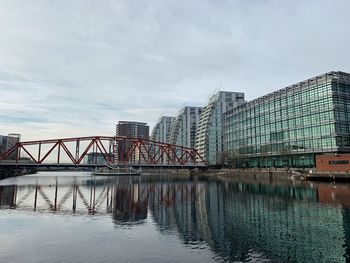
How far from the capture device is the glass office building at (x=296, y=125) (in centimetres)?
11038

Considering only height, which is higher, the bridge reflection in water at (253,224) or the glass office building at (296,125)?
the glass office building at (296,125)

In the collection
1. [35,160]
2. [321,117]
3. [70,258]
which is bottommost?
[70,258]

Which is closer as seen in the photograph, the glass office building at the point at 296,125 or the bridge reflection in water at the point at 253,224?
the bridge reflection in water at the point at 253,224

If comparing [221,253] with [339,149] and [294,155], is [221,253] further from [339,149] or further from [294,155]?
[294,155]

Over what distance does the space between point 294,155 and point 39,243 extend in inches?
4598

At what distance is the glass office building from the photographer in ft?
362

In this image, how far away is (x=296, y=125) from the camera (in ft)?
411

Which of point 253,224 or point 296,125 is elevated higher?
point 296,125

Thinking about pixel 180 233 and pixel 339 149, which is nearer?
pixel 180 233

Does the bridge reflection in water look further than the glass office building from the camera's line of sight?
No

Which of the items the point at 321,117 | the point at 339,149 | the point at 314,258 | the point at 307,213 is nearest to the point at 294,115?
the point at 321,117

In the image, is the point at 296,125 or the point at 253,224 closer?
the point at 253,224

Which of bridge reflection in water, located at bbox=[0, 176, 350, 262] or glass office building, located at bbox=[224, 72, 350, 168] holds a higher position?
glass office building, located at bbox=[224, 72, 350, 168]

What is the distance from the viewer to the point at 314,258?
881 inches
